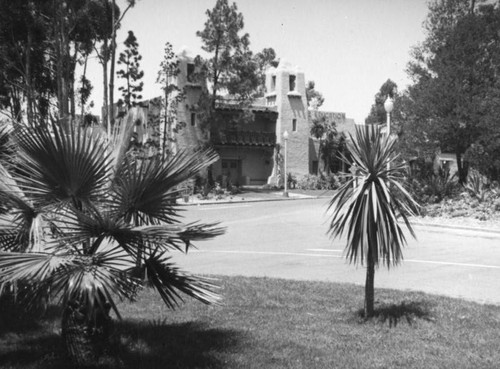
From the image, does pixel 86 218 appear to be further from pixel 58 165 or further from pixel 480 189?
pixel 480 189

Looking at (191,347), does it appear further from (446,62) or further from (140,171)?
(446,62)

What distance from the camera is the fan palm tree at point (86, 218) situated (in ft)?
14.9

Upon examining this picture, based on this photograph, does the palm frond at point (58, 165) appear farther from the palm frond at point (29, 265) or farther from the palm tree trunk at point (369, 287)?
the palm tree trunk at point (369, 287)

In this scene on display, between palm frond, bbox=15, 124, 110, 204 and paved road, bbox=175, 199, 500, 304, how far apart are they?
16.3 feet

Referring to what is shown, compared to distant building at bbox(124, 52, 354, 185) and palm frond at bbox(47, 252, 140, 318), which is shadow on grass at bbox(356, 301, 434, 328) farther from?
distant building at bbox(124, 52, 354, 185)

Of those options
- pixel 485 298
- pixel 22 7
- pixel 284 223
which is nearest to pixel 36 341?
pixel 485 298

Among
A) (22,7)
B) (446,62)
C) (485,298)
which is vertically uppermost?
(22,7)

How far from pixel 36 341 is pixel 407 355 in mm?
3918

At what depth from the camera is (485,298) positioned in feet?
29.2

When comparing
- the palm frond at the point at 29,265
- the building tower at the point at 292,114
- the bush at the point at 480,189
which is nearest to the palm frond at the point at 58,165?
the palm frond at the point at 29,265

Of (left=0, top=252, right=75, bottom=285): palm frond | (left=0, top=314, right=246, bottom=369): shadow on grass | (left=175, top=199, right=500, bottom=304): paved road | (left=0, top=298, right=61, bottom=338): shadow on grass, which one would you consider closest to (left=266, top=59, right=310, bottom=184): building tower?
(left=175, top=199, right=500, bottom=304): paved road

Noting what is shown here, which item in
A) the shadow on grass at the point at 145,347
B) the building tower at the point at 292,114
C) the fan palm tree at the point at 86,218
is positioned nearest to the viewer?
the fan palm tree at the point at 86,218

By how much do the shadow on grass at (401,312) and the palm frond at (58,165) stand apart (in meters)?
4.13

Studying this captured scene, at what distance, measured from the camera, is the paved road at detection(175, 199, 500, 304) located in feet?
33.8
